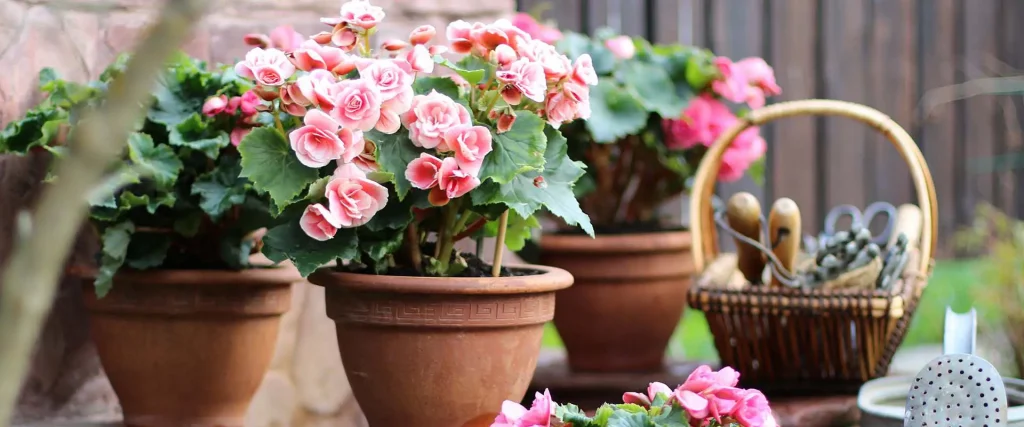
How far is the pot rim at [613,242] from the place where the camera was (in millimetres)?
1998

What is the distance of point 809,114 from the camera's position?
1.97m

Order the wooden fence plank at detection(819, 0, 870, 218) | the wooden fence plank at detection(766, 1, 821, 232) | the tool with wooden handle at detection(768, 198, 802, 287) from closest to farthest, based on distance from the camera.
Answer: the tool with wooden handle at detection(768, 198, 802, 287) → the wooden fence plank at detection(766, 1, 821, 232) → the wooden fence plank at detection(819, 0, 870, 218)

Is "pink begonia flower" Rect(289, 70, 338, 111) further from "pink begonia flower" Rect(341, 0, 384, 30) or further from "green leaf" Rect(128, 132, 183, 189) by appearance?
"green leaf" Rect(128, 132, 183, 189)

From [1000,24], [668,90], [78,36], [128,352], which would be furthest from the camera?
→ [1000,24]

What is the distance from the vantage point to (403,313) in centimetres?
136

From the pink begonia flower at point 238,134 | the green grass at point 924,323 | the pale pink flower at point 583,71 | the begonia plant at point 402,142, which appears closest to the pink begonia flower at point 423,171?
the begonia plant at point 402,142

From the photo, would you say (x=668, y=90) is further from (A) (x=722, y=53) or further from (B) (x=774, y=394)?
(A) (x=722, y=53)

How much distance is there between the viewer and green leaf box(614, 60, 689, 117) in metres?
2.07

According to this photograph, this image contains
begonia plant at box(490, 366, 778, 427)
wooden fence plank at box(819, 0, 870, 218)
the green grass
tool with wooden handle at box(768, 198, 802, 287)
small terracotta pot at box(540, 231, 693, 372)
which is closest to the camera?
begonia plant at box(490, 366, 778, 427)

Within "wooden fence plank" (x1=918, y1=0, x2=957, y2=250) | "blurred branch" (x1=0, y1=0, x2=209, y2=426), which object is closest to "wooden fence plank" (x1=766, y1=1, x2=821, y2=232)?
"wooden fence plank" (x1=918, y1=0, x2=957, y2=250)

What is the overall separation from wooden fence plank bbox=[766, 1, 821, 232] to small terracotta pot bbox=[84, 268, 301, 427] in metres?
2.70

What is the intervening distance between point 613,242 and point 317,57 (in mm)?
830

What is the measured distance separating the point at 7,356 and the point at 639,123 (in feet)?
5.29

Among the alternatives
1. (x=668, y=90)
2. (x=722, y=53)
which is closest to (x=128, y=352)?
(x=668, y=90)
